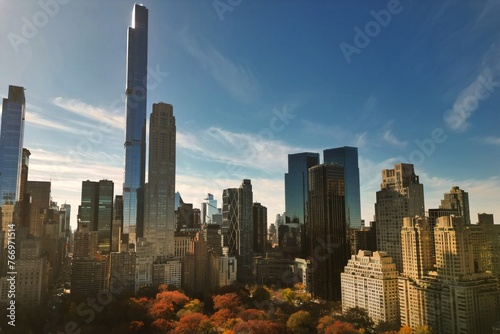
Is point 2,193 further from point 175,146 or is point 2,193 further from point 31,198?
point 175,146

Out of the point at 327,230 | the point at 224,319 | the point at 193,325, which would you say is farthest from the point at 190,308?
the point at 327,230

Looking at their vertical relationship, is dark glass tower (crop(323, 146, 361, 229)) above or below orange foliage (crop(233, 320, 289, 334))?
above

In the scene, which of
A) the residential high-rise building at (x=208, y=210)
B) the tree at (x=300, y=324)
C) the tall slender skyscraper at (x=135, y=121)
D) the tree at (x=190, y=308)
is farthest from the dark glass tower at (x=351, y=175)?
the tree at (x=300, y=324)

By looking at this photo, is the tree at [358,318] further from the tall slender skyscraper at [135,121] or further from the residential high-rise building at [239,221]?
the tall slender skyscraper at [135,121]

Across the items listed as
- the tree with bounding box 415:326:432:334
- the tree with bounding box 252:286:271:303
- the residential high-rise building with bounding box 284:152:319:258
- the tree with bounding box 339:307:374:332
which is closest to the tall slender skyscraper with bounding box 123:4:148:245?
the residential high-rise building with bounding box 284:152:319:258

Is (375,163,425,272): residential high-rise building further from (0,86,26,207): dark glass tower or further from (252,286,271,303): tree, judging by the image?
(0,86,26,207): dark glass tower

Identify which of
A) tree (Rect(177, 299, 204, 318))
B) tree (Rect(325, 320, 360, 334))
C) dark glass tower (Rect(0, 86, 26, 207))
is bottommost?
tree (Rect(177, 299, 204, 318))
